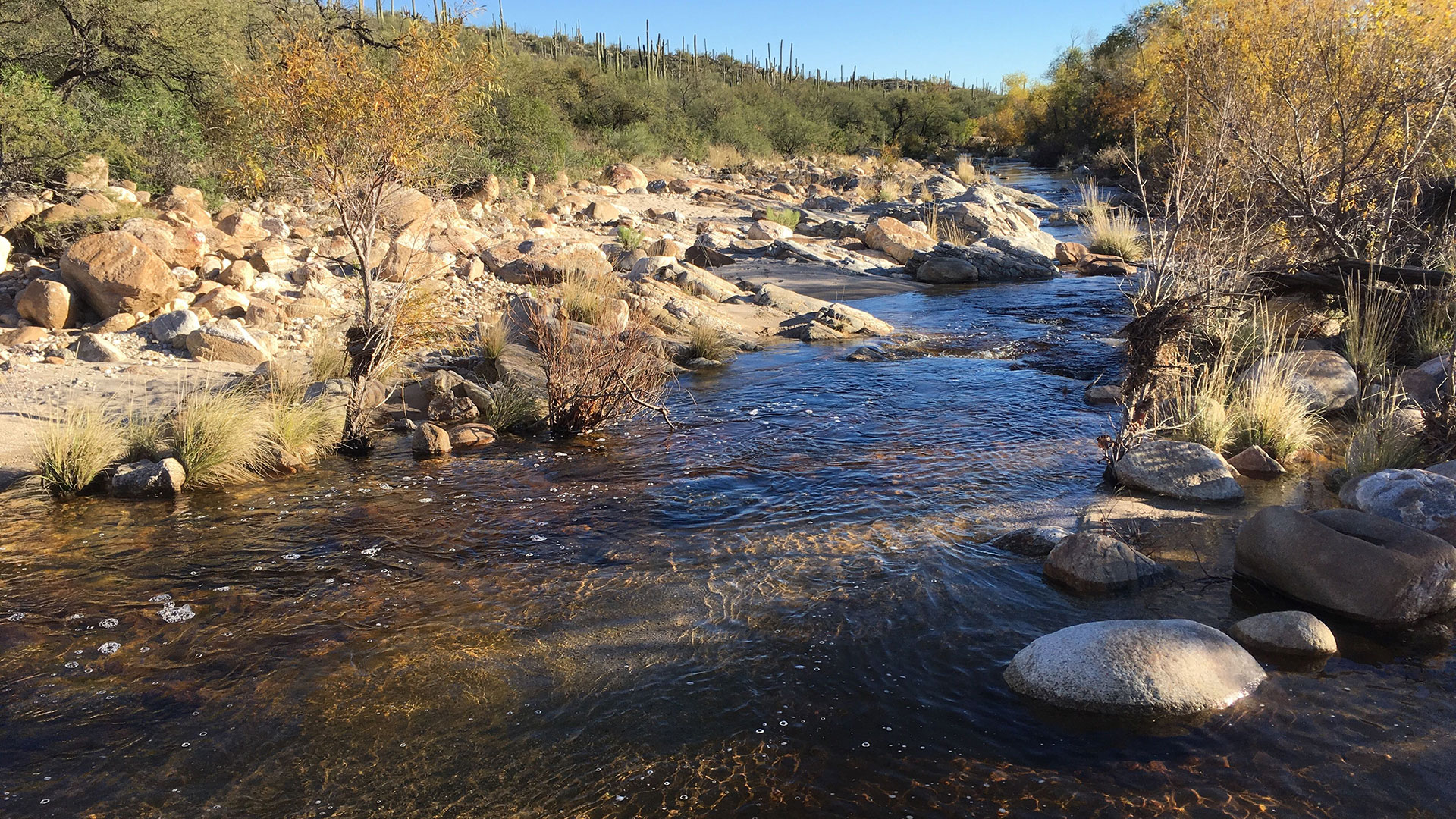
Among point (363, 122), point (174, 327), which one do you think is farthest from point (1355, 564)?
point (174, 327)

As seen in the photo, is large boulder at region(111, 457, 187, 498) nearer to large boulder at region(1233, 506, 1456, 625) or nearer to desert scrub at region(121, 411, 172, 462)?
desert scrub at region(121, 411, 172, 462)

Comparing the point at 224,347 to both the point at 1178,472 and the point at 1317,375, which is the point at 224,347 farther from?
the point at 1317,375

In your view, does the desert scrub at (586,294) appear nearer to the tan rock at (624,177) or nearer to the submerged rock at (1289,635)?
the submerged rock at (1289,635)

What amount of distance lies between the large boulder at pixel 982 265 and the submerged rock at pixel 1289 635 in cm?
1489

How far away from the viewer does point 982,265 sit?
62.9 feet

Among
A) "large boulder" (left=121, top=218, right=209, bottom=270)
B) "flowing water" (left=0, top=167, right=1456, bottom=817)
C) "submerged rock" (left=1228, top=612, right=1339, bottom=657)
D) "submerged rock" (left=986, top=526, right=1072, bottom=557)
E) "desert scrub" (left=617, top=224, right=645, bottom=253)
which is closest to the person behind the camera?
"flowing water" (left=0, top=167, right=1456, bottom=817)

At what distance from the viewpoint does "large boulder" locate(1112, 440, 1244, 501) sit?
6.58 m

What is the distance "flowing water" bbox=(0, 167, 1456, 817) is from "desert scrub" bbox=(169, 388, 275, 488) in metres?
0.31

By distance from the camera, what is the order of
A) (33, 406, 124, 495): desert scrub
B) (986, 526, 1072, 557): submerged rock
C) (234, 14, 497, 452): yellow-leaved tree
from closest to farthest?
(986, 526, 1072, 557): submerged rock
(33, 406, 124, 495): desert scrub
(234, 14, 497, 452): yellow-leaved tree

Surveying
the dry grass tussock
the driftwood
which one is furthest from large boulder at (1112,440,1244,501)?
the driftwood

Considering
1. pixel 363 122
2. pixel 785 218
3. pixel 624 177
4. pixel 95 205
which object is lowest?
pixel 785 218

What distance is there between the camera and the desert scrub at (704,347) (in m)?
12.0

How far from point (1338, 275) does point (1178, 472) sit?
4.66 m

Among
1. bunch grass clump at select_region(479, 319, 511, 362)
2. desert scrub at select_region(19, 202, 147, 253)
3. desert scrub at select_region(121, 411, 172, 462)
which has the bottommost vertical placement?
desert scrub at select_region(121, 411, 172, 462)
